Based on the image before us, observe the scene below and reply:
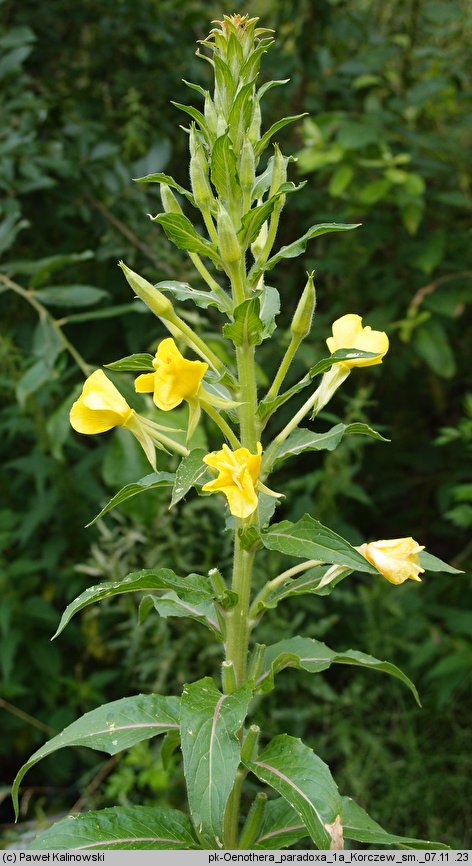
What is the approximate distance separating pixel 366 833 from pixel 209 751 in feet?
0.97

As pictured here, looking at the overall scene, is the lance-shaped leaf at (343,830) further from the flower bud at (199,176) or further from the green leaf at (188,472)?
the flower bud at (199,176)

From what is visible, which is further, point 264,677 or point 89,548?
point 89,548

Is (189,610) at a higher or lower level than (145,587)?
lower

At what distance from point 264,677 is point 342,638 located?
59.6 inches

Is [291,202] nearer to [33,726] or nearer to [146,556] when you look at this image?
[146,556]

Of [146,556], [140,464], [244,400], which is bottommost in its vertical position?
[146,556]

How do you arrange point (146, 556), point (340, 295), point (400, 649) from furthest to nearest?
1. point (340, 295)
2. point (400, 649)
3. point (146, 556)

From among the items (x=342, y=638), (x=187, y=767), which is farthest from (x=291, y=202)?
(x=187, y=767)

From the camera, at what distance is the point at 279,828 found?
1099 millimetres

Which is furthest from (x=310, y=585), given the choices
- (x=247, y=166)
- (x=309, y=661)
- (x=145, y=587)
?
(x=247, y=166)

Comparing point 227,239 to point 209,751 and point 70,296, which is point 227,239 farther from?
point 70,296

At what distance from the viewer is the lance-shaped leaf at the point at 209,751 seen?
2.64 ft

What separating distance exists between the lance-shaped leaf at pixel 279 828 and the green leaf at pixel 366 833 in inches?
2.4
